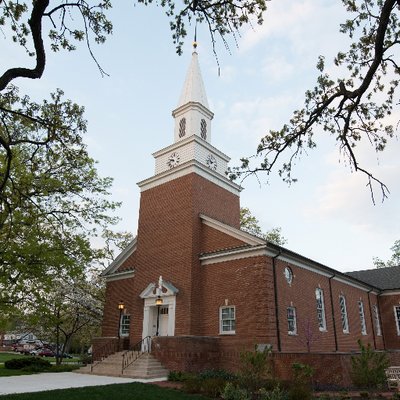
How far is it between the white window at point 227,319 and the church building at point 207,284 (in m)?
0.05

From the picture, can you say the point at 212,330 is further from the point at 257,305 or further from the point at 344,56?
A: the point at 344,56

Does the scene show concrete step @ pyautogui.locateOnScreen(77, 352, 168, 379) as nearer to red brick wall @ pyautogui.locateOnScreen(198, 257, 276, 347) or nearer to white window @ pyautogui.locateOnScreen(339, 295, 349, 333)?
red brick wall @ pyautogui.locateOnScreen(198, 257, 276, 347)

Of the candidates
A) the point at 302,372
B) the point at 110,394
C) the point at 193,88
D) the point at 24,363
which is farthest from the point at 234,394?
the point at 193,88

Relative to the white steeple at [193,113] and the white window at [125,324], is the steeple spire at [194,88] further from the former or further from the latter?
the white window at [125,324]

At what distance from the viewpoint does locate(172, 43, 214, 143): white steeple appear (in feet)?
78.0

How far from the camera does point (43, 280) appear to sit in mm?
16297

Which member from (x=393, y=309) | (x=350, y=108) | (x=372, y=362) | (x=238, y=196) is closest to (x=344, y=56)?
(x=350, y=108)

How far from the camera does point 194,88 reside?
81.5 feet

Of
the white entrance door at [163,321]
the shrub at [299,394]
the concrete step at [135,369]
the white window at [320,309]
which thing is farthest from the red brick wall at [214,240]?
the shrub at [299,394]

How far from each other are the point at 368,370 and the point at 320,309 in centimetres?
870

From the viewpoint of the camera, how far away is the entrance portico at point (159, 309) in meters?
20.4

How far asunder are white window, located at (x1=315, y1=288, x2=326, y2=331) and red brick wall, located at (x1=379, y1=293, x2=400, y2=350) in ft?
38.2

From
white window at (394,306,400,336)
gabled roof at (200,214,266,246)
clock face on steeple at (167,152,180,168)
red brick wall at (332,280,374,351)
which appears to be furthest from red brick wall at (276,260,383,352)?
clock face on steeple at (167,152,180,168)

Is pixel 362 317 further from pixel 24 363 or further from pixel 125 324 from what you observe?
pixel 24 363
